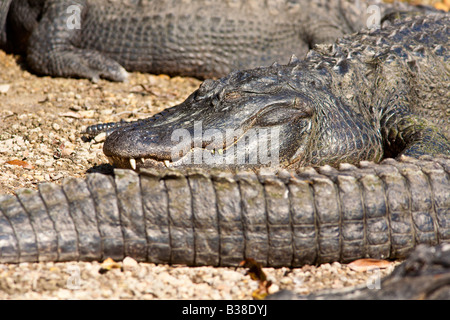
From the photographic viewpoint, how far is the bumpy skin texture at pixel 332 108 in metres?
2.96

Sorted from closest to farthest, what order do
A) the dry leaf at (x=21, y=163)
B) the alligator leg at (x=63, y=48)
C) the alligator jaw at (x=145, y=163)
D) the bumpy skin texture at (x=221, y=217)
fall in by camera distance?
the bumpy skin texture at (x=221, y=217)
the alligator jaw at (x=145, y=163)
the dry leaf at (x=21, y=163)
the alligator leg at (x=63, y=48)

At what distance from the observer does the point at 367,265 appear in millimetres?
2525

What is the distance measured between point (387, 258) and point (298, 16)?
3.42 metres

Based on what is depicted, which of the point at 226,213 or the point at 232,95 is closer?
the point at 226,213

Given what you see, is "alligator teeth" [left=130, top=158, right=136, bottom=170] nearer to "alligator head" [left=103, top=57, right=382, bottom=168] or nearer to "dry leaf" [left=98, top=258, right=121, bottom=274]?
"alligator head" [left=103, top=57, right=382, bottom=168]

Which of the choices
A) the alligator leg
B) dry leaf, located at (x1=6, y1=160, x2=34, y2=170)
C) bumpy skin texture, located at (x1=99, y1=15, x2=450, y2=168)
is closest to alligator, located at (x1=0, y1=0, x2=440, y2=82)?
the alligator leg

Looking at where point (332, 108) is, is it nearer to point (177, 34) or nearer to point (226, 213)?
point (226, 213)

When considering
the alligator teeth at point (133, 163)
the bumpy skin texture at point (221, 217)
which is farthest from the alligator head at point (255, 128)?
the bumpy skin texture at point (221, 217)

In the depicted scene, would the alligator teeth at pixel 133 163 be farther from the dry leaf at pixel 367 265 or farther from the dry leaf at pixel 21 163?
the dry leaf at pixel 367 265

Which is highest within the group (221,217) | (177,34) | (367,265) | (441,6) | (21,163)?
(441,6)

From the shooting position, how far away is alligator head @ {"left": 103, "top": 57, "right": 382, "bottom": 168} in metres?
2.87

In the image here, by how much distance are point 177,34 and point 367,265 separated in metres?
3.50

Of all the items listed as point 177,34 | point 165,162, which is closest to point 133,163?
point 165,162
